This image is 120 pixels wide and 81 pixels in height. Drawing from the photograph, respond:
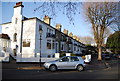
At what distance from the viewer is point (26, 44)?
1072 inches

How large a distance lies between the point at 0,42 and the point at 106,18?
2307 centimetres

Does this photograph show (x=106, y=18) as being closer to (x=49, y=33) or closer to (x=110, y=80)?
(x=49, y=33)

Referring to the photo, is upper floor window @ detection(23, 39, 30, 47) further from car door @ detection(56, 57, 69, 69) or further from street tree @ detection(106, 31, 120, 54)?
street tree @ detection(106, 31, 120, 54)

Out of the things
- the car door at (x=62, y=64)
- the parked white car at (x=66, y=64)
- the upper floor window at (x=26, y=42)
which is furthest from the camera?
the upper floor window at (x=26, y=42)

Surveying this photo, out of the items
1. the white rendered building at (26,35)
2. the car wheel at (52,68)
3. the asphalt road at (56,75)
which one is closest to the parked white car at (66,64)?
the car wheel at (52,68)

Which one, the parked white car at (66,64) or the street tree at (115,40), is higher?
the street tree at (115,40)

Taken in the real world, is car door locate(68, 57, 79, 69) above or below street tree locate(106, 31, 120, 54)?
below

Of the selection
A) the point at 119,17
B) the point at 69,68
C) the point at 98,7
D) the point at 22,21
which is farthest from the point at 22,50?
the point at 119,17

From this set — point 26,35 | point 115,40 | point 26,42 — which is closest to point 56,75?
point 26,42

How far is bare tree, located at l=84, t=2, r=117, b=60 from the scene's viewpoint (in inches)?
1125

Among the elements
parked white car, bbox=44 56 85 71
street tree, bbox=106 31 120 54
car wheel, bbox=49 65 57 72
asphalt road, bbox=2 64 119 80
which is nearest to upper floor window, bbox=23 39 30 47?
parked white car, bbox=44 56 85 71

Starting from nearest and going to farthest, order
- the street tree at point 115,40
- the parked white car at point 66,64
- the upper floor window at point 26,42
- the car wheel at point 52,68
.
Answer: the car wheel at point 52,68, the parked white car at point 66,64, the upper floor window at point 26,42, the street tree at point 115,40

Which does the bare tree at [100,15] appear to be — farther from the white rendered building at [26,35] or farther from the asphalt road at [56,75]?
the asphalt road at [56,75]

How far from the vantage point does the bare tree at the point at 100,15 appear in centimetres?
2858
